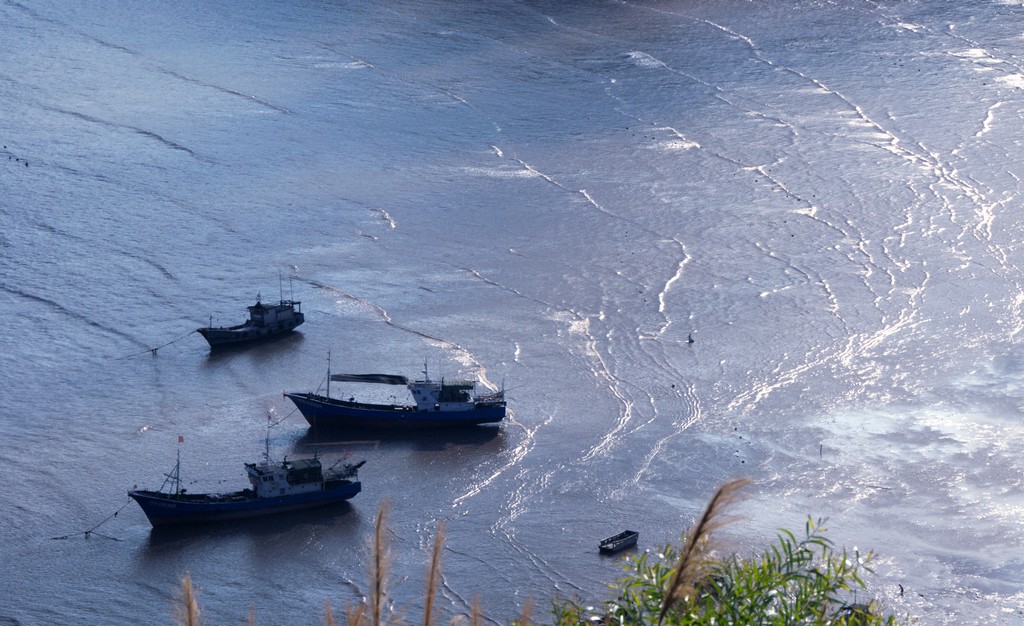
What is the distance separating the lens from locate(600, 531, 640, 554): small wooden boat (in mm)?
32281

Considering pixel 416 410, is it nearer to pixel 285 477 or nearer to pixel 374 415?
pixel 374 415

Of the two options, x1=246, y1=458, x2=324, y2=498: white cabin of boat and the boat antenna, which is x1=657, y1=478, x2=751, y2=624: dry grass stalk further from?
the boat antenna

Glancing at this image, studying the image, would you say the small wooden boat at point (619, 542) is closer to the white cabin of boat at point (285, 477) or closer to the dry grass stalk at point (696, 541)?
the white cabin of boat at point (285, 477)

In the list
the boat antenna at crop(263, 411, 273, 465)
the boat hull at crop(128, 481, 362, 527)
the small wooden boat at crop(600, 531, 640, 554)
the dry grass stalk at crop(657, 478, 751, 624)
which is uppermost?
the dry grass stalk at crop(657, 478, 751, 624)

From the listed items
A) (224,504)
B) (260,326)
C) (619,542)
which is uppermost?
(619,542)

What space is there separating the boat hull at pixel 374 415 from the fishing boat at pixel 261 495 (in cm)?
372

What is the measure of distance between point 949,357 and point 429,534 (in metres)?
17.8

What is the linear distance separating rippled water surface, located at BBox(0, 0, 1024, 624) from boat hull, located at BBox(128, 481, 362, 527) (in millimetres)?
407

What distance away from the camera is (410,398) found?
42.3m

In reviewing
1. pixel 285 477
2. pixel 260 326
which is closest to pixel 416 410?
pixel 285 477

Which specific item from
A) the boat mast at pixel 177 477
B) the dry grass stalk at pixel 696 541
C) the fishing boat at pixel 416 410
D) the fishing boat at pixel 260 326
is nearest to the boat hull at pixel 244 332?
the fishing boat at pixel 260 326

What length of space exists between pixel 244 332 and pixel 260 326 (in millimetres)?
564

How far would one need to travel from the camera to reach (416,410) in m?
41.3

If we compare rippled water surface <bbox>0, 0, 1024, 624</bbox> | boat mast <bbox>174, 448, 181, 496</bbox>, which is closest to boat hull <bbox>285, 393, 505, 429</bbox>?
rippled water surface <bbox>0, 0, 1024, 624</bbox>
